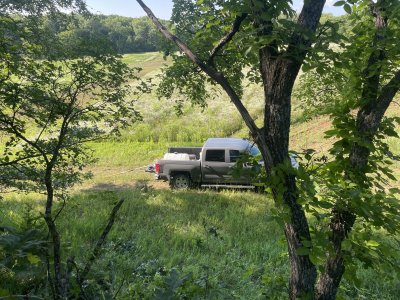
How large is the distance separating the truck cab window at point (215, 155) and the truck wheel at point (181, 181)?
47.8 inches

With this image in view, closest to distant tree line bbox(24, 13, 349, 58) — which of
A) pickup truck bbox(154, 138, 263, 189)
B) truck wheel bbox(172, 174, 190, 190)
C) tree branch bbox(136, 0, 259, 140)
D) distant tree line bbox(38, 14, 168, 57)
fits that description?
distant tree line bbox(38, 14, 168, 57)

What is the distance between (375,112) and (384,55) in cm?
52

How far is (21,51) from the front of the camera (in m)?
4.96

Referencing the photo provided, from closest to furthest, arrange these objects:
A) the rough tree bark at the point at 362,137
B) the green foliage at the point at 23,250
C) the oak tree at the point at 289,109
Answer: the green foliage at the point at 23,250
the oak tree at the point at 289,109
the rough tree bark at the point at 362,137

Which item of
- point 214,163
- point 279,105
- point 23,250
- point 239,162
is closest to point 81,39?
point 239,162

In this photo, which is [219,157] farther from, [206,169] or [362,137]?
[362,137]

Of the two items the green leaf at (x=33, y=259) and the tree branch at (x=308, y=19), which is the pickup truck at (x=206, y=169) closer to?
the tree branch at (x=308, y=19)

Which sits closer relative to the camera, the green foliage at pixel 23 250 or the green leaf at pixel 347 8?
the green foliage at pixel 23 250

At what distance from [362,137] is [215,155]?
10425 mm

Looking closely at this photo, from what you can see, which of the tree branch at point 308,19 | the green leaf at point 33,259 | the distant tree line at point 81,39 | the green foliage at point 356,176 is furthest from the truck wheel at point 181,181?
the green leaf at point 33,259

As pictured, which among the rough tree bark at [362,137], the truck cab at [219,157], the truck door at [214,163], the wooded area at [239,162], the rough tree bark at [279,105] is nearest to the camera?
the wooded area at [239,162]

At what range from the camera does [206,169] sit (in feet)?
42.7

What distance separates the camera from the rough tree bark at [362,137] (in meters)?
2.83

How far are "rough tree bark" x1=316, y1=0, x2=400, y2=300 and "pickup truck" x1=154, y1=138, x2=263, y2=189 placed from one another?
9.82m
